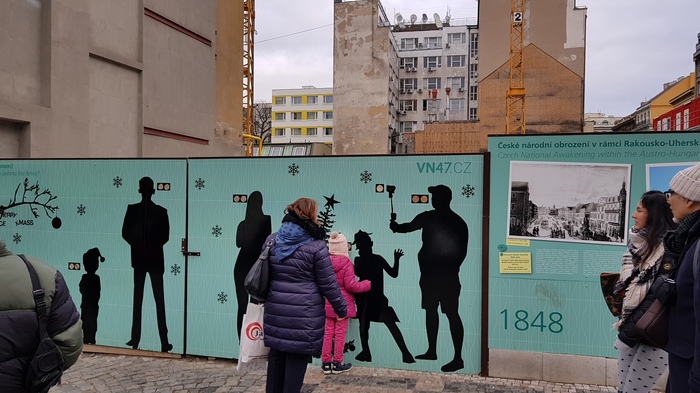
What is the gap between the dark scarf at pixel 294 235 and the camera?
4215mm

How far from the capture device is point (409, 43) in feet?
312

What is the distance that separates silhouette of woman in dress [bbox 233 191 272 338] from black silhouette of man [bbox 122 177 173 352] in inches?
39.4

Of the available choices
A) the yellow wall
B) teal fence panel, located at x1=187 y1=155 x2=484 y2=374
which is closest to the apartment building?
the yellow wall

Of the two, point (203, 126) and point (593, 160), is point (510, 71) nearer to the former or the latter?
point (203, 126)

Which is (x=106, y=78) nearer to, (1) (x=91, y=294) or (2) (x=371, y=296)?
(1) (x=91, y=294)

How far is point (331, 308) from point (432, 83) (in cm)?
8973

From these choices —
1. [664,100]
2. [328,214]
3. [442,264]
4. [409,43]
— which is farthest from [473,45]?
[442,264]

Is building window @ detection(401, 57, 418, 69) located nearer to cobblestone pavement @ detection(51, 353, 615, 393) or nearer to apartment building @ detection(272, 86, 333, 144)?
apartment building @ detection(272, 86, 333, 144)

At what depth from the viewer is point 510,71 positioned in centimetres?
5684

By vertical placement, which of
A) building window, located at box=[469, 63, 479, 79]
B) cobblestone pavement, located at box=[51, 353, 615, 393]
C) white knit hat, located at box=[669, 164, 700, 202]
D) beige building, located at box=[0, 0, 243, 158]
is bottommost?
cobblestone pavement, located at box=[51, 353, 615, 393]

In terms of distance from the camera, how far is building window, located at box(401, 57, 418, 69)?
92.6 metres

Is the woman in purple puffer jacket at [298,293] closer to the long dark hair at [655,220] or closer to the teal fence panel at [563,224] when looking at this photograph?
the teal fence panel at [563,224]

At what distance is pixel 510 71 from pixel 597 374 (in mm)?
55674

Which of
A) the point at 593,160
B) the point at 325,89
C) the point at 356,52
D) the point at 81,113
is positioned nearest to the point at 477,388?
the point at 593,160
